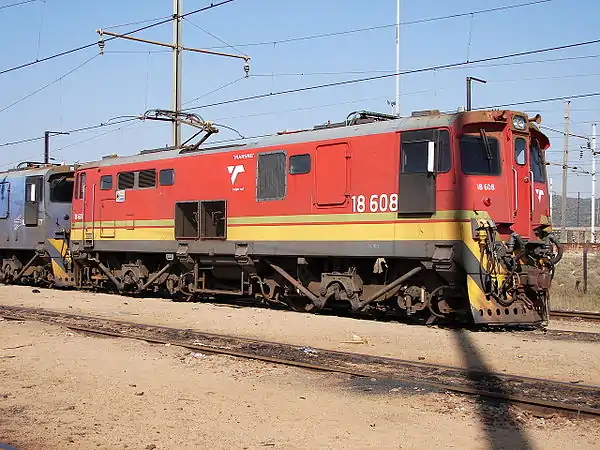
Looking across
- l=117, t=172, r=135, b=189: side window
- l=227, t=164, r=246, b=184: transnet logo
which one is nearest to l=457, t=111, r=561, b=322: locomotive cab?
l=227, t=164, r=246, b=184: transnet logo

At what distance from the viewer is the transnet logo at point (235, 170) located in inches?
623

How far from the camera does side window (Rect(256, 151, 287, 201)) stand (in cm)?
1494

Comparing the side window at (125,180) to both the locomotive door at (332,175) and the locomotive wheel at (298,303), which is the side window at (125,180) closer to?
the locomotive wheel at (298,303)

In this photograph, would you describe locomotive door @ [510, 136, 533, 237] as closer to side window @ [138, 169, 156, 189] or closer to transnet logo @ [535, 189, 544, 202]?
transnet logo @ [535, 189, 544, 202]

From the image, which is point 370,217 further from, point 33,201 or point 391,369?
point 33,201

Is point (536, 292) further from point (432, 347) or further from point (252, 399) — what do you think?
point (252, 399)

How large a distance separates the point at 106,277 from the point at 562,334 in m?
13.1

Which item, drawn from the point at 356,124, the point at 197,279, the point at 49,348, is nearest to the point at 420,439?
the point at 49,348

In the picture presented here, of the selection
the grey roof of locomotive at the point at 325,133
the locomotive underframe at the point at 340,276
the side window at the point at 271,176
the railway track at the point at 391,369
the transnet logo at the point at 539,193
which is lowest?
the railway track at the point at 391,369

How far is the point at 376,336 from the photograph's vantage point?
11.9m

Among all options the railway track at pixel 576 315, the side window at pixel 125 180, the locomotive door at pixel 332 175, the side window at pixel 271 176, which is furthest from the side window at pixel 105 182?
the railway track at pixel 576 315

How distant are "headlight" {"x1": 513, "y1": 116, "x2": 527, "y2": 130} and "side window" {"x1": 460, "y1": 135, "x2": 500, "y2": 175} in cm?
59

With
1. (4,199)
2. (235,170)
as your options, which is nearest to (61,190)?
(4,199)

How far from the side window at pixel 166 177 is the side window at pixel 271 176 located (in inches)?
121
